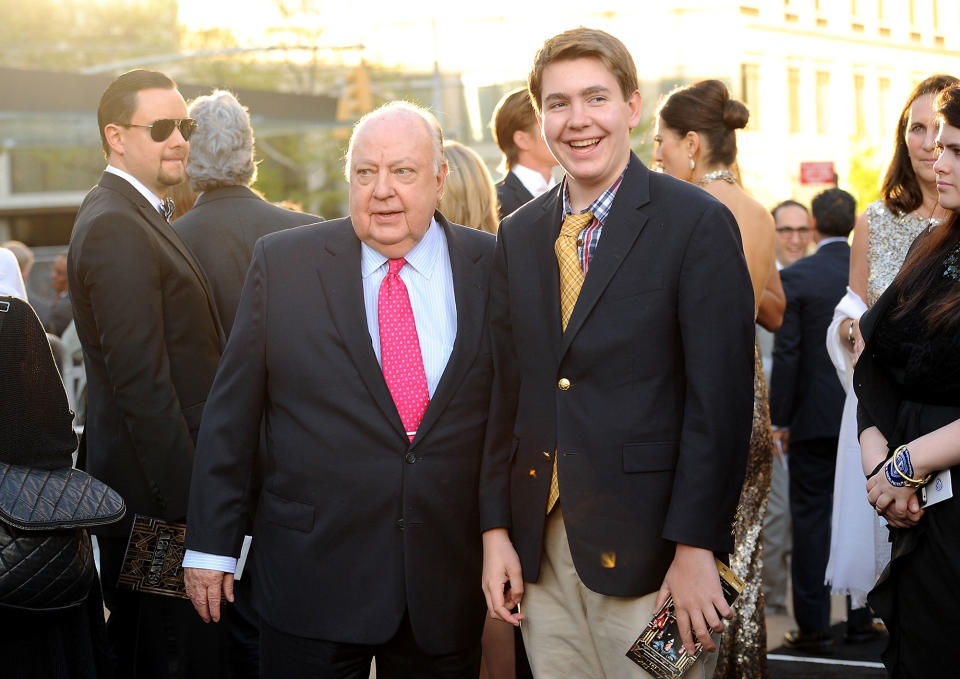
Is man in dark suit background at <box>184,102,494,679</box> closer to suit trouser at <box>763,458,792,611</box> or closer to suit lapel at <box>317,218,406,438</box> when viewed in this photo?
suit lapel at <box>317,218,406,438</box>

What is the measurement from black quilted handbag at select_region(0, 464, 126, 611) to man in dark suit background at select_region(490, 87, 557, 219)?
2611 mm

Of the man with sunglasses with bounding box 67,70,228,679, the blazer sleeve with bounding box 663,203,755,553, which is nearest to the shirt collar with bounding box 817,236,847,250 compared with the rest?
the man with sunglasses with bounding box 67,70,228,679

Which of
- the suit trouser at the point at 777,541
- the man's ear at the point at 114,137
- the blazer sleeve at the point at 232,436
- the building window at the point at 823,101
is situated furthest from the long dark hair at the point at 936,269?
the building window at the point at 823,101

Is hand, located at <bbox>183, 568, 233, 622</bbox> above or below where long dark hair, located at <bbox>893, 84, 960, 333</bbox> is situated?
below

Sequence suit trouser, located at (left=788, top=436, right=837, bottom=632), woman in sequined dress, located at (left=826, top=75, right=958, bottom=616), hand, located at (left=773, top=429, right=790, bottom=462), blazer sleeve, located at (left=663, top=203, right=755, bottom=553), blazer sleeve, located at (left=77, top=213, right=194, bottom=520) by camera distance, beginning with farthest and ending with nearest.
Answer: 1. hand, located at (left=773, top=429, right=790, bottom=462)
2. suit trouser, located at (left=788, top=436, right=837, bottom=632)
3. woman in sequined dress, located at (left=826, top=75, right=958, bottom=616)
4. blazer sleeve, located at (left=77, top=213, right=194, bottom=520)
5. blazer sleeve, located at (left=663, top=203, right=755, bottom=553)

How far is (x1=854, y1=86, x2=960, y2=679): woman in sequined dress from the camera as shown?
3408 mm

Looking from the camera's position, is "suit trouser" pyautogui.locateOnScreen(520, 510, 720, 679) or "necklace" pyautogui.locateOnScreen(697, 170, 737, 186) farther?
"necklace" pyautogui.locateOnScreen(697, 170, 737, 186)

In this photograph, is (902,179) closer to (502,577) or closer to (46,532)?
(502,577)

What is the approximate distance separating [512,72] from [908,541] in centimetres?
4235

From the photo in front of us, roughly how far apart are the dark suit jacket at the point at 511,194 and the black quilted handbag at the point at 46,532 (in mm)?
2573

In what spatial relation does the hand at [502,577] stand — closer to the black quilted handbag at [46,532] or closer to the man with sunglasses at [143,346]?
the black quilted handbag at [46,532]

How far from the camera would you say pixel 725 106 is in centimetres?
502

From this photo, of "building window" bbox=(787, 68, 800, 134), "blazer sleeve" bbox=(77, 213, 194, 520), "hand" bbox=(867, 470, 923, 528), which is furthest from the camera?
"building window" bbox=(787, 68, 800, 134)

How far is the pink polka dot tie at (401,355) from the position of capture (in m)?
3.62
